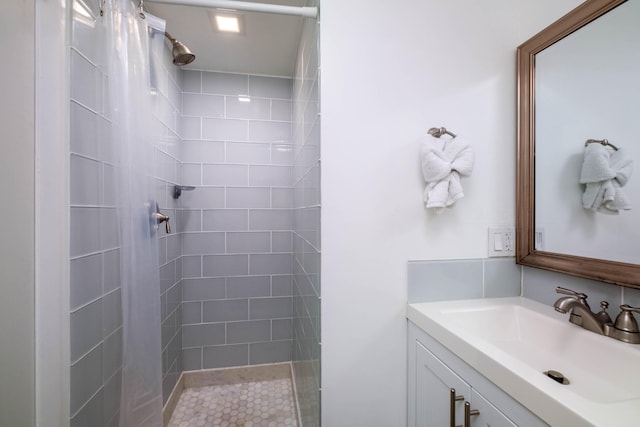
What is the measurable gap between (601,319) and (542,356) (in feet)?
0.67

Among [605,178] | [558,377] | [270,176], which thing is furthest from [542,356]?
[270,176]

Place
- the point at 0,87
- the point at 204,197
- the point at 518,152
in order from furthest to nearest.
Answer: the point at 204,197 < the point at 518,152 < the point at 0,87

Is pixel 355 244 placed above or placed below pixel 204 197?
below

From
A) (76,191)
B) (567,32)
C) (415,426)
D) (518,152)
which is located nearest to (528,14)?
(567,32)

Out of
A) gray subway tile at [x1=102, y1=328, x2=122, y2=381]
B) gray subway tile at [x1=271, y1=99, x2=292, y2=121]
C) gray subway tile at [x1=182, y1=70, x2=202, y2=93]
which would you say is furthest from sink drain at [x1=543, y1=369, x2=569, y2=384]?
gray subway tile at [x1=182, y1=70, x2=202, y2=93]

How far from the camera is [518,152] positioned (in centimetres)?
110

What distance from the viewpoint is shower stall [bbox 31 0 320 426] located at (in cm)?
89

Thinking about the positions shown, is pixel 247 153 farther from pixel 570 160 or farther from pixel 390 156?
pixel 570 160

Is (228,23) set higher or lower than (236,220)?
higher

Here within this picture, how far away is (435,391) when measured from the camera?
0.86 metres

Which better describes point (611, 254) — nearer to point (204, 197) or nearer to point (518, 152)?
point (518, 152)

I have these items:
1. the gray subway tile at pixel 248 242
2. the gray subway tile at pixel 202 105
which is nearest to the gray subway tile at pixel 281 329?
the gray subway tile at pixel 248 242

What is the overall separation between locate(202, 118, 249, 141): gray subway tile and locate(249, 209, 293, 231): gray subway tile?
563 millimetres

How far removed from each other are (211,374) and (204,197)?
4.21ft
